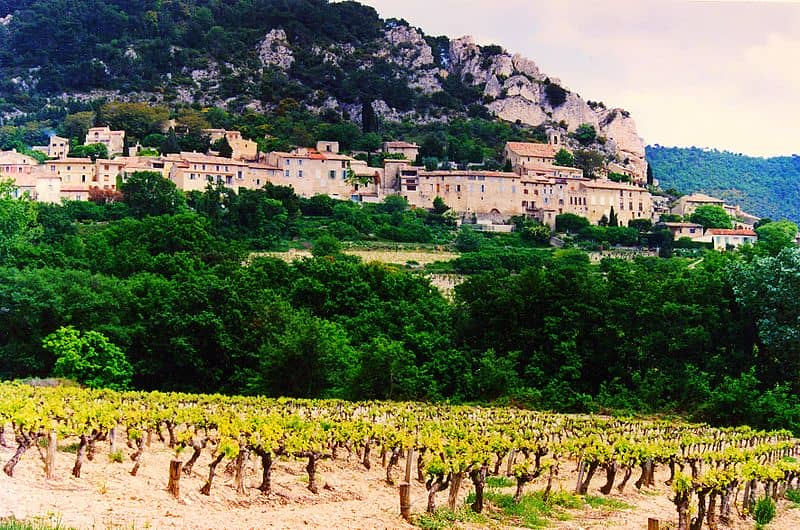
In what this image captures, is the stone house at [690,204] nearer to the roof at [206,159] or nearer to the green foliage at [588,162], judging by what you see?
the green foliage at [588,162]

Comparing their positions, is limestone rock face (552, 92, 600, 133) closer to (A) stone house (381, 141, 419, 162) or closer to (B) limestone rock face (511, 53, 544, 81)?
(B) limestone rock face (511, 53, 544, 81)

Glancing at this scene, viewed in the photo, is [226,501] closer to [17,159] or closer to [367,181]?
[17,159]

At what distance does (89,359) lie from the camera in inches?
1216

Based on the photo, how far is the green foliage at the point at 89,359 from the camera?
30297mm

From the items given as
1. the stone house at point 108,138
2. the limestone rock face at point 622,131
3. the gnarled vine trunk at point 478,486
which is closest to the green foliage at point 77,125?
the stone house at point 108,138

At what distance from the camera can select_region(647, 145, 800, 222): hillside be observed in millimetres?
126688

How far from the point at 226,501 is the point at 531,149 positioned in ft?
250

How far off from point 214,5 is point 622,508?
11992 cm

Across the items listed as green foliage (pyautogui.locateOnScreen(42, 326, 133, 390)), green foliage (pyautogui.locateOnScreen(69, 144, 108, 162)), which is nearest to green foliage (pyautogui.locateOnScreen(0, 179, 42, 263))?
green foliage (pyautogui.locateOnScreen(42, 326, 133, 390))

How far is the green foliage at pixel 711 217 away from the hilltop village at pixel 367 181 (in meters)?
1.23

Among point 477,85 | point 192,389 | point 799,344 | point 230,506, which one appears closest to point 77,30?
point 477,85

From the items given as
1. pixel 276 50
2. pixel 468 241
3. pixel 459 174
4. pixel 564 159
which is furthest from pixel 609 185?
pixel 276 50

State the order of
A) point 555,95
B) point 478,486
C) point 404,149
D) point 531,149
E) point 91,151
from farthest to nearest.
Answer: point 555,95
point 531,149
point 404,149
point 91,151
point 478,486

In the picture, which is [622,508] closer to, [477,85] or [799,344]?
[799,344]
